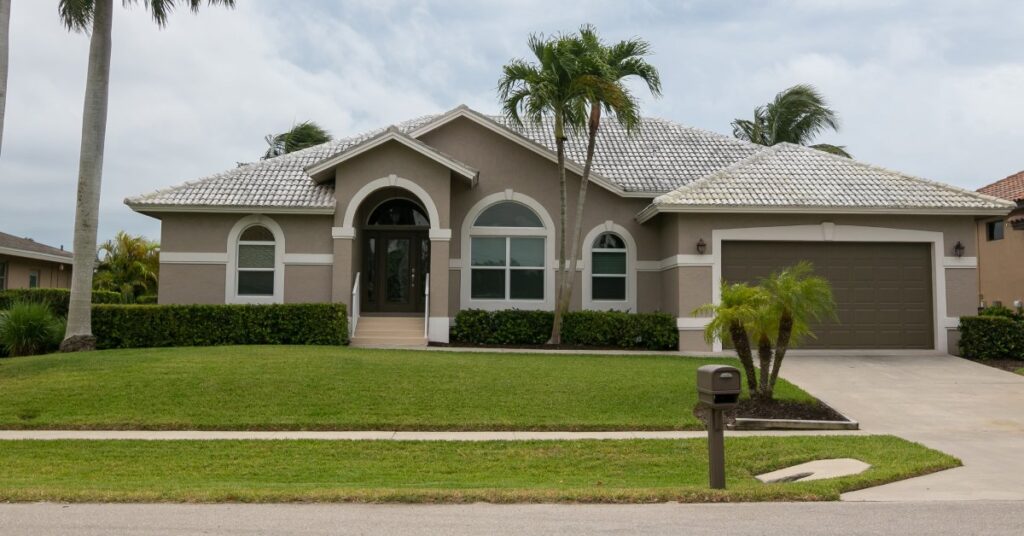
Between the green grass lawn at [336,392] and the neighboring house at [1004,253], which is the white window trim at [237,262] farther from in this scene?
the neighboring house at [1004,253]

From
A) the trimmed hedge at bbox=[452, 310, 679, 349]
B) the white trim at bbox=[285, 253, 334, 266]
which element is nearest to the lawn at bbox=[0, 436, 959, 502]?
the trimmed hedge at bbox=[452, 310, 679, 349]

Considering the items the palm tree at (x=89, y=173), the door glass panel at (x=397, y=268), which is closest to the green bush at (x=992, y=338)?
the door glass panel at (x=397, y=268)

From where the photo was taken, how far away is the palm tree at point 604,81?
17031 millimetres

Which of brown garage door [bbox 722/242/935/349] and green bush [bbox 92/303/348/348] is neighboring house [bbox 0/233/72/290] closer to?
green bush [bbox 92/303/348/348]

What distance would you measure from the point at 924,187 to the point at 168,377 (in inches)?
673

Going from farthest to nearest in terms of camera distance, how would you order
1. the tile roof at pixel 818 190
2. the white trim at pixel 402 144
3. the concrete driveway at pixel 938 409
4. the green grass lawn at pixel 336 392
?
the white trim at pixel 402 144 < the tile roof at pixel 818 190 < the green grass lawn at pixel 336 392 < the concrete driveway at pixel 938 409

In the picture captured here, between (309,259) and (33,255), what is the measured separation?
16466mm

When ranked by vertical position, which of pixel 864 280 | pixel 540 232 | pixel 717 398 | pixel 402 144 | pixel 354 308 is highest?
pixel 402 144

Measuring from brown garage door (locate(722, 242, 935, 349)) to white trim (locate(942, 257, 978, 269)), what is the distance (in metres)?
0.35

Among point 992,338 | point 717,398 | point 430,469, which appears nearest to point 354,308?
point 430,469

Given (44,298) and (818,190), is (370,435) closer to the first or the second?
(818,190)

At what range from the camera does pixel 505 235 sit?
1994 centimetres

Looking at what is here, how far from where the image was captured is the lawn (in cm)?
674

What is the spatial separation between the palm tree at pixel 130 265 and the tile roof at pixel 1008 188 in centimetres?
3203
